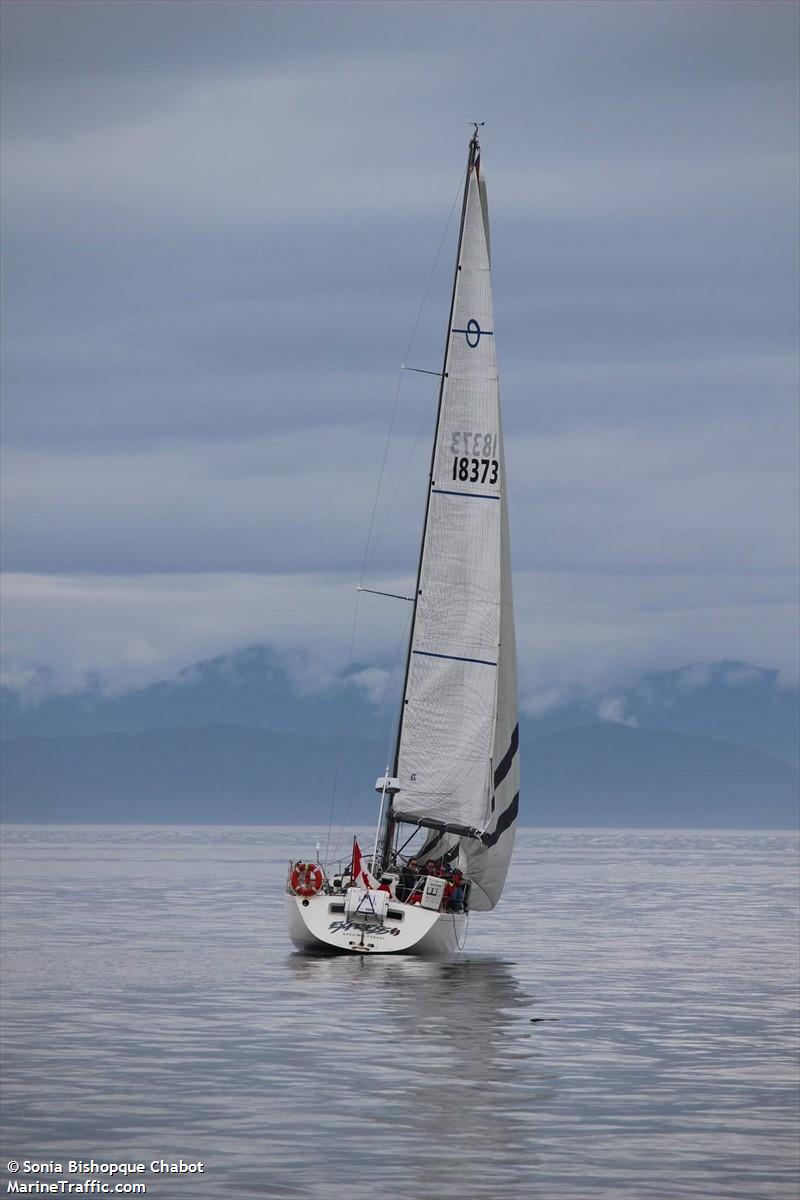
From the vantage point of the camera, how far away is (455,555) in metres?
52.8

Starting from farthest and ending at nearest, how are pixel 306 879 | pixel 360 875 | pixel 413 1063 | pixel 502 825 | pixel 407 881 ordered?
pixel 502 825, pixel 407 881, pixel 306 879, pixel 360 875, pixel 413 1063

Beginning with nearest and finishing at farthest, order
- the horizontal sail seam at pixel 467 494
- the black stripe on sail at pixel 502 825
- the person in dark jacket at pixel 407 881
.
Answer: the person in dark jacket at pixel 407 881 → the horizontal sail seam at pixel 467 494 → the black stripe on sail at pixel 502 825

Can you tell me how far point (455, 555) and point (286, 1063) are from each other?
23539 mm

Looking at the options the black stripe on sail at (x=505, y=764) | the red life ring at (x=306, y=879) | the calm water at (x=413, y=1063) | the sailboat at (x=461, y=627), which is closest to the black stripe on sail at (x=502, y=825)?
the sailboat at (x=461, y=627)

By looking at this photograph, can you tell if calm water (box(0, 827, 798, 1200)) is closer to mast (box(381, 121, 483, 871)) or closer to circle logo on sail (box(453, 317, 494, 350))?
mast (box(381, 121, 483, 871))

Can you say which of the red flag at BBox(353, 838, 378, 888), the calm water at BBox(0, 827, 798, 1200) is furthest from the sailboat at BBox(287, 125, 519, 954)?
the calm water at BBox(0, 827, 798, 1200)

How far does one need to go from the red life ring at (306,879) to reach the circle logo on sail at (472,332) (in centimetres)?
1472

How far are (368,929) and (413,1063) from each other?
15.8 metres

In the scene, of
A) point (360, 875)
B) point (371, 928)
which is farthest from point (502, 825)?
point (360, 875)

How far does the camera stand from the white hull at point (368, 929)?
47.1 meters

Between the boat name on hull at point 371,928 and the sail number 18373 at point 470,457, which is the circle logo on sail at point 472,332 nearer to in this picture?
the sail number 18373 at point 470,457

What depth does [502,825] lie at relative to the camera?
177ft

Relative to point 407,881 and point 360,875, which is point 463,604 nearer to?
point 407,881

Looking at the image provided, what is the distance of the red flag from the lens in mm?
46781
